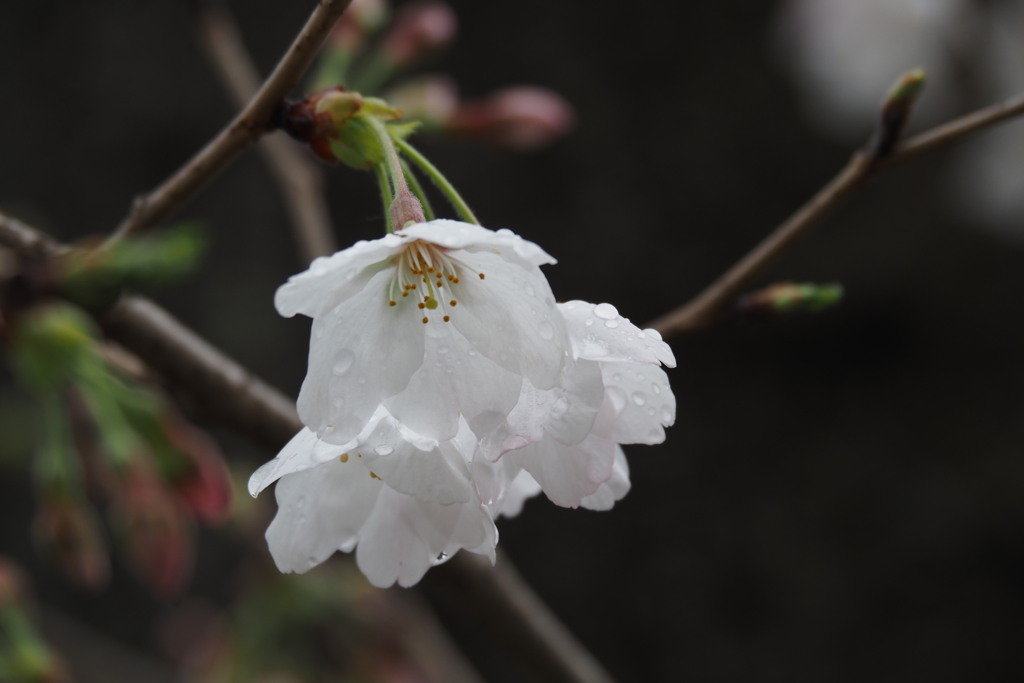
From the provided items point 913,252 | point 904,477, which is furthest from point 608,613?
point 913,252

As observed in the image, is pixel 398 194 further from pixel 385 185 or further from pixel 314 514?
pixel 314 514

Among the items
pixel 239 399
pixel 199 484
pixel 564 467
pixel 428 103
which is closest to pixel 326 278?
pixel 564 467

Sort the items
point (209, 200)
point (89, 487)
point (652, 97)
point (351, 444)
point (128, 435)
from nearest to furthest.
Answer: point (351, 444)
point (128, 435)
point (89, 487)
point (652, 97)
point (209, 200)

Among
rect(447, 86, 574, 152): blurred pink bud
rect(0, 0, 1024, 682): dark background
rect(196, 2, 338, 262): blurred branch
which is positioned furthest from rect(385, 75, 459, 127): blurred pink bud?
rect(0, 0, 1024, 682): dark background

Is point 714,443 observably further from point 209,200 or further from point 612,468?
point 612,468

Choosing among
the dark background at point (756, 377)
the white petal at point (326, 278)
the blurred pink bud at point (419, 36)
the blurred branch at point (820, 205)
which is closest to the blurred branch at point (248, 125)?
the white petal at point (326, 278)

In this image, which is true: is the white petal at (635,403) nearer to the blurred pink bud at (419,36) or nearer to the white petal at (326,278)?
the white petal at (326,278)
